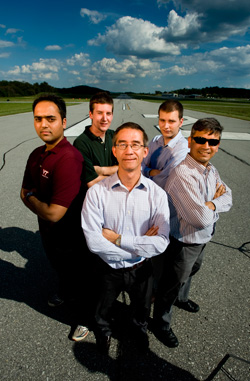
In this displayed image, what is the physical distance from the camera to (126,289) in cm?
198

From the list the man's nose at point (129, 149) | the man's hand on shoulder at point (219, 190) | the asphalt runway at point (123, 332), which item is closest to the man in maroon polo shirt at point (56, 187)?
the man's nose at point (129, 149)

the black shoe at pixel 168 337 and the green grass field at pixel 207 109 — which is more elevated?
the green grass field at pixel 207 109

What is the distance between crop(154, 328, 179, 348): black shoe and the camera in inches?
83.5

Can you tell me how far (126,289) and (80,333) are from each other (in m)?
0.71

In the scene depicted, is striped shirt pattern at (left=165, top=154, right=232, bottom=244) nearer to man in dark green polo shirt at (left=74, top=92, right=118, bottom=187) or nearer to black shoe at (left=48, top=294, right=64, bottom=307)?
man in dark green polo shirt at (left=74, top=92, right=118, bottom=187)

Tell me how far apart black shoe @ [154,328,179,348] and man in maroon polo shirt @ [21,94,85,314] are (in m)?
1.06

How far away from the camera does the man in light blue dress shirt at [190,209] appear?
1.83 m

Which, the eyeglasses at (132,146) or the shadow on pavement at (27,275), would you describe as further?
the shadow on pavement at (27,275)

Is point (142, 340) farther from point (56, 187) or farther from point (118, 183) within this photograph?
point (56, 187)

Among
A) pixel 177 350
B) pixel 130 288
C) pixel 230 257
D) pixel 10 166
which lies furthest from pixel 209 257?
pixel 10 166

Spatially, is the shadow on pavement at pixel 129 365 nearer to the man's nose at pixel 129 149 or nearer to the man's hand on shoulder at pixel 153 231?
the man's hand on shoulder at pixel 153 231

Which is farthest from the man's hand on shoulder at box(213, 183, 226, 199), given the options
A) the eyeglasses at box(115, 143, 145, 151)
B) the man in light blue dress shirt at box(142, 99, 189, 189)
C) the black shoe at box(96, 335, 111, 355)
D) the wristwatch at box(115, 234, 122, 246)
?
the black shoe at box(96, 335, 111, 355)

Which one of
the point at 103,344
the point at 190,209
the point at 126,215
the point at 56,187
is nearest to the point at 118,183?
the point at 126,215

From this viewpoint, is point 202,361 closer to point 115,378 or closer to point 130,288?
point 115,378
